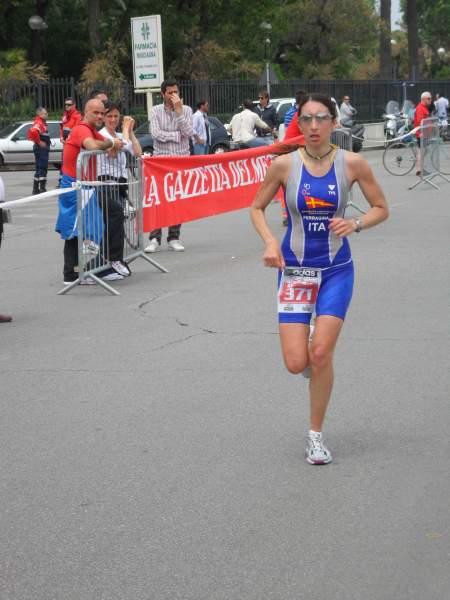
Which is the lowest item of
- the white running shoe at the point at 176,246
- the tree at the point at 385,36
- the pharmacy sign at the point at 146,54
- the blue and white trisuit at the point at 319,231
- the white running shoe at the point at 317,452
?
the white running shoe at the point at 176,246

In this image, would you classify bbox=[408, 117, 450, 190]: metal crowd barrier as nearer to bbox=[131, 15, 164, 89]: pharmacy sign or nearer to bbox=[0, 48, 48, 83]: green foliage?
bbox=[131, 15, 164, 89]: pharmacy sign

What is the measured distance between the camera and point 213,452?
19.1 ft

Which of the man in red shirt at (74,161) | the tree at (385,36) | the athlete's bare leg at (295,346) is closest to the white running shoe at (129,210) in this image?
the man in red shirt at (74,161)

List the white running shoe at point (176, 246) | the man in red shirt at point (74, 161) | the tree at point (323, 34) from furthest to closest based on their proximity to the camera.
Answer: the tree at point (323, 34)
the white running shoe at point (176, 246)
the man in red shirt at point (74, 161)

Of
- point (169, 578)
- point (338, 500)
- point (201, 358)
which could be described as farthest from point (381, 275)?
point (169, 578)

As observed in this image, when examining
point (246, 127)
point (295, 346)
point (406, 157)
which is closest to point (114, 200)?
point (295, 346)

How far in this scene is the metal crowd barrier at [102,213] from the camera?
430 inches

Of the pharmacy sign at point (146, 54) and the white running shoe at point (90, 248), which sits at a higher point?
the pharmacy sign at point (146, 54)

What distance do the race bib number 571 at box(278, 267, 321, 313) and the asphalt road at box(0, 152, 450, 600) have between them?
2.44ft

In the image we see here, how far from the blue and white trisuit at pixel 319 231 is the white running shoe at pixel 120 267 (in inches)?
235

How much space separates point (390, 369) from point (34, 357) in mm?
2484

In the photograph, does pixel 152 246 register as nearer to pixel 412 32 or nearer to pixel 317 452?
pixel 317 452

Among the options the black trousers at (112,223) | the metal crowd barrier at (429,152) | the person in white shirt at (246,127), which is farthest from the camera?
the metal crowd barrier at (429,152)

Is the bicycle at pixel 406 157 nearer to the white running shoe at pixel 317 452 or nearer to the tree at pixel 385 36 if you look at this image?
the white running shoe at pixel 317 452
